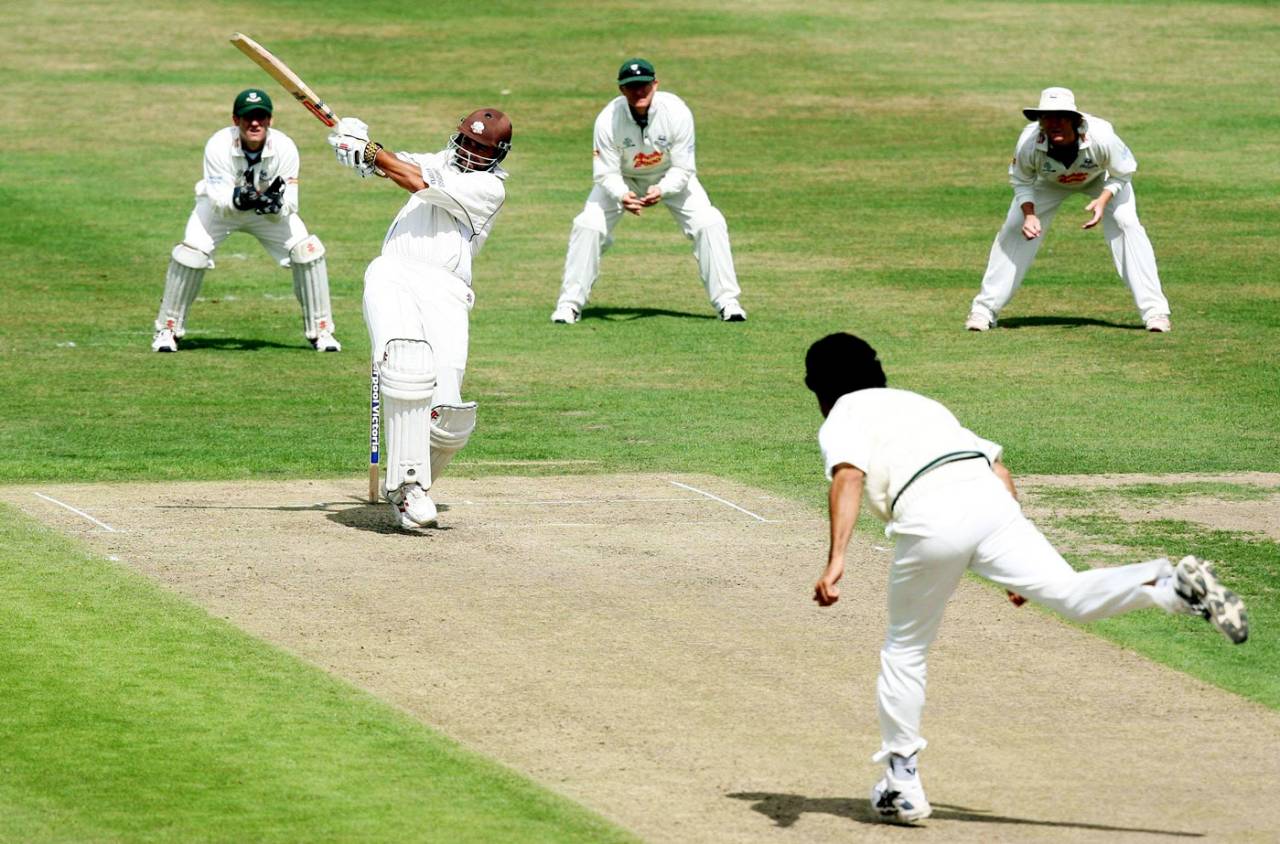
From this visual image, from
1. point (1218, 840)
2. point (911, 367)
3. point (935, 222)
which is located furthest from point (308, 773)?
point (935, 222)

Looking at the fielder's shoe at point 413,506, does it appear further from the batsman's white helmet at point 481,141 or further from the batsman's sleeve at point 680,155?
the batsman's sleeve at point 680,155

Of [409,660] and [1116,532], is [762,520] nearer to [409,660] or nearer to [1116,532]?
[1116,532]

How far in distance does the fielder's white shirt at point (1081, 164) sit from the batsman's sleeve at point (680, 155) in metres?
2.83

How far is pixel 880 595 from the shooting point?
991 centimetres

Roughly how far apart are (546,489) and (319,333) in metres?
5.54

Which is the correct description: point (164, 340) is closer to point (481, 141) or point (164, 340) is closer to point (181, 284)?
point (181, 284)

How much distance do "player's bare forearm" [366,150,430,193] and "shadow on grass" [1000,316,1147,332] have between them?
27.6 ft

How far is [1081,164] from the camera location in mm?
17188

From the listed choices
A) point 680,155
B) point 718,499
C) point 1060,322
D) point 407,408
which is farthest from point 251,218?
point 1060,322

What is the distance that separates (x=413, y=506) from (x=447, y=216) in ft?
5.63

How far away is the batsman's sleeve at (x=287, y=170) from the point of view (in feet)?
54.7

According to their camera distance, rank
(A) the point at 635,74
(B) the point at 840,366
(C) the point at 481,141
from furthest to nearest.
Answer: (A) the point at 635,74
(C) the point at 481,141
(B) the point at 840,366

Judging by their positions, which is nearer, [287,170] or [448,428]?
[448,428]

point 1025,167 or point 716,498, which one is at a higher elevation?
point 1025,167
